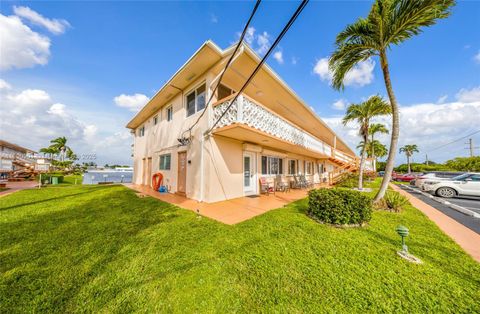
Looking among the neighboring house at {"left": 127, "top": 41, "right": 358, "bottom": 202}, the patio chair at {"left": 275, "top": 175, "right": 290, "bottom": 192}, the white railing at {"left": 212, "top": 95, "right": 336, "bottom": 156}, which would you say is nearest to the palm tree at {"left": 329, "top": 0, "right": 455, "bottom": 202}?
the neighboring house at {"left": 127, "top": 41, "right": 358, "bottom": 202}

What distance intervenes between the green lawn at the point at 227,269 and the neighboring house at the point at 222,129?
3496 mm

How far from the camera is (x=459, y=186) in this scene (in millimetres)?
9758

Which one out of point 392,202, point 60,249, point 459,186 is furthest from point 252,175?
point 459,186

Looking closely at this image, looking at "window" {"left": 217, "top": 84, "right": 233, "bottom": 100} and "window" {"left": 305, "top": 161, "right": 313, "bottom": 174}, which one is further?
"window" {"left": 305, "top": 161, "right": 313, "bottom": 174}

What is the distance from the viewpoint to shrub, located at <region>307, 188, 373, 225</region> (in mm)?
4699

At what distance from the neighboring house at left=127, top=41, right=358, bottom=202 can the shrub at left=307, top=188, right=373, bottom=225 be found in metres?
3.54

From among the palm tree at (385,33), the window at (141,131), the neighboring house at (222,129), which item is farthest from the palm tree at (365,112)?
the window at (141,131)

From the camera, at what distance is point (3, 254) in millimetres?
3145

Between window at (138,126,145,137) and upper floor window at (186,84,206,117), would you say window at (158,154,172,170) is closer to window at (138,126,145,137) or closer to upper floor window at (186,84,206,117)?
upper floor window at (186,84,206,117)

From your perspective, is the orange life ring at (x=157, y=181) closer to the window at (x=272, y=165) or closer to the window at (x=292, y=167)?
the window at (x=272, y=165)

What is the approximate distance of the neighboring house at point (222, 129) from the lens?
6.75m

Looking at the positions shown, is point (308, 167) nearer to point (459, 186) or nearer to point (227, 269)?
point (459, 186)

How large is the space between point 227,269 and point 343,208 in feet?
12.3

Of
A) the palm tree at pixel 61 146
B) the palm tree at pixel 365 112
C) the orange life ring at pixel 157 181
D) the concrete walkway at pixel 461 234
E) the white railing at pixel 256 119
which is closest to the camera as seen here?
the concrete walkway at pixel 461 234
